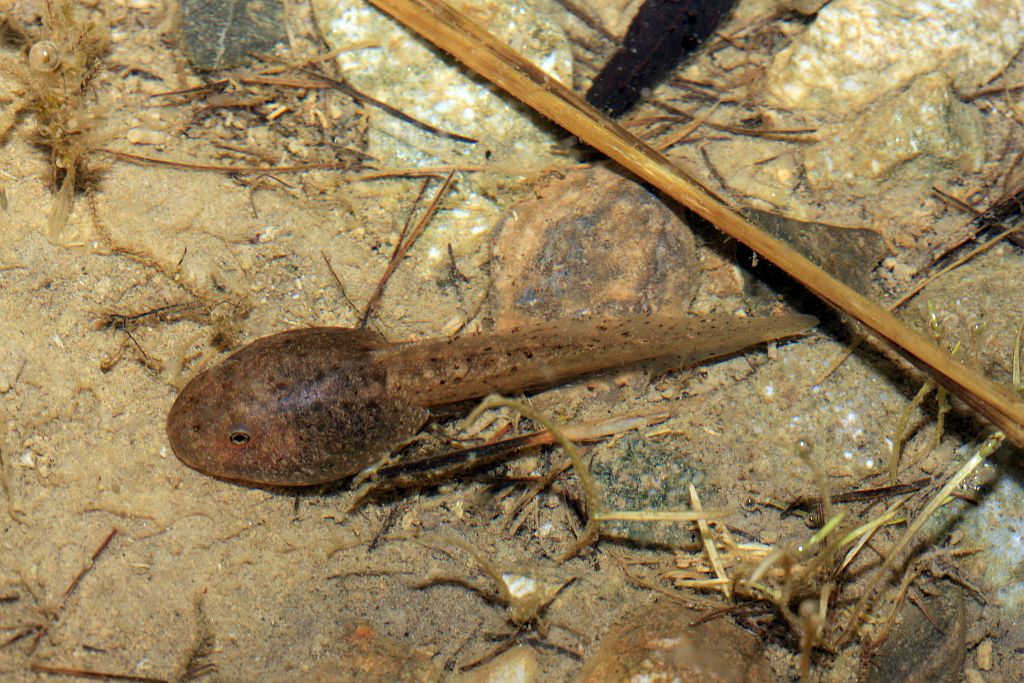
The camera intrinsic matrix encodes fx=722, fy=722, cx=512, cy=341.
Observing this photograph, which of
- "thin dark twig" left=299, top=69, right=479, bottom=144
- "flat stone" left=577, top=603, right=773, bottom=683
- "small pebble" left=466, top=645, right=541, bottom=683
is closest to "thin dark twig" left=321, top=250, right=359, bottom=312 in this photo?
"thin dark twig" left=299, top=69, right=479, bottom=144

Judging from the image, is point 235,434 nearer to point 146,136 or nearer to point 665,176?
point 146,136

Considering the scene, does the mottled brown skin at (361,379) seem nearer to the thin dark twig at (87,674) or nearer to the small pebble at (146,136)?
the thin dark twig at (87,674)

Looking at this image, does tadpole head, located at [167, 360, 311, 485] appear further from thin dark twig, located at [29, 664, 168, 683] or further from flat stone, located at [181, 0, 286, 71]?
flat stone, located at [181, 0, 286, 71]

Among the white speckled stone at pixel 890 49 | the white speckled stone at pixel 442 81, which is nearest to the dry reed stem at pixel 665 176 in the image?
the white speckled stone at pixel 442 81

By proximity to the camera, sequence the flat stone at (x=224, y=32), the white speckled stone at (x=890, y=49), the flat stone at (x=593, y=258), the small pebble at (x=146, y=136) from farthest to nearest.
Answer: the white speckled stone at (x=890, y=49), the flat stone at (x=224, y=32), the small pebble at (x=146, y=136), the flat stone at (x=593, y=258)

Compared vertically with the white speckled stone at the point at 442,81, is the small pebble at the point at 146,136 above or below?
below

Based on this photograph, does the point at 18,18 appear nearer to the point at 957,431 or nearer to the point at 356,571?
the point at 356,571
